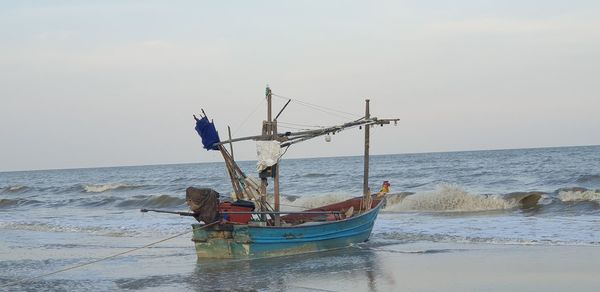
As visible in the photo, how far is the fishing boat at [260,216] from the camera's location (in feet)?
49.9

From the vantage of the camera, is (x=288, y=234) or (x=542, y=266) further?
(x=288, y=234)

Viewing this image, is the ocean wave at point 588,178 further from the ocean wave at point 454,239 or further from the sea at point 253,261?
the ocean wave at point 454,239

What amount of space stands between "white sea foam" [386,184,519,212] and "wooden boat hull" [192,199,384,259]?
12917mm

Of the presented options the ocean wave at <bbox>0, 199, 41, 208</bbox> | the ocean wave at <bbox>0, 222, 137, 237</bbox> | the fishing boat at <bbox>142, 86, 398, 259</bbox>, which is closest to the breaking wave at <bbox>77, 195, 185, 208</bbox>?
the ocean wave at <bbox>0, 199, 41, 208</bbox>

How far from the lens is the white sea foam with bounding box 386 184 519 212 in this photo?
28609 millimetres

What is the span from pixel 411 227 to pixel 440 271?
867 centimetres

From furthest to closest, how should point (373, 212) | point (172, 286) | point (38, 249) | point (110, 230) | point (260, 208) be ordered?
point (110, 230) → point (38, 249) → point (373, 212) → point (260, 208) → point (172, 286)

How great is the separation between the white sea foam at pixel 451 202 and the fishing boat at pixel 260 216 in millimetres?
12373

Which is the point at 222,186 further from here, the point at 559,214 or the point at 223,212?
the point at 223,212

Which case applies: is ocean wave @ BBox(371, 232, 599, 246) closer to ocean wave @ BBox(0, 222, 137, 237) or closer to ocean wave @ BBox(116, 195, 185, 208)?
ocean wave @ BBox(0, 222, 137, 237)

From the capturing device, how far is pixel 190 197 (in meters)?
15.0

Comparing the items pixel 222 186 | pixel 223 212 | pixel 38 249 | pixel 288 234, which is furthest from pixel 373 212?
pixel 222 186

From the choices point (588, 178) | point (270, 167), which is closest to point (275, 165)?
point (270, 167)

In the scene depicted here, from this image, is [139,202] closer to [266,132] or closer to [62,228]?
[62,228]
